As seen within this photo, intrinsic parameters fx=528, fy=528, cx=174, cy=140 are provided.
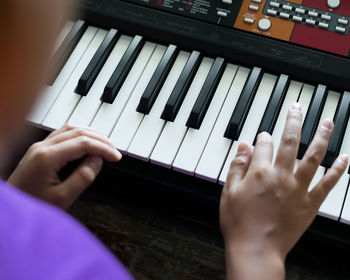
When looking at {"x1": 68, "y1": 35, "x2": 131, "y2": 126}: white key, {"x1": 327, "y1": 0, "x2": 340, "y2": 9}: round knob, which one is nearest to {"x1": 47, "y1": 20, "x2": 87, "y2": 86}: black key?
{"x1": 68, "y1": 35, "x2": 131, "y2": 126}: white key

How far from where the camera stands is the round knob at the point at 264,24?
51.9 inches

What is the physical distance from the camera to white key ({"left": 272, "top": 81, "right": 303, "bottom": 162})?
1.20 metres

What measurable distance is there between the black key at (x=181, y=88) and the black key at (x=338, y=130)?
36 centimetres

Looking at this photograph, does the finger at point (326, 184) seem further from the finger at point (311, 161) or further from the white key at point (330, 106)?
the white key at point (330, 106)

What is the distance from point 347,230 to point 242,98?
1.24 feet

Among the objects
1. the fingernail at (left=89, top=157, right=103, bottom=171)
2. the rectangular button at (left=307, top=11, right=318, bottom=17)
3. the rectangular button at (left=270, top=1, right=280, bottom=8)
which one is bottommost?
the fingernail at (left=89, top=157, right=103, bottom=171)

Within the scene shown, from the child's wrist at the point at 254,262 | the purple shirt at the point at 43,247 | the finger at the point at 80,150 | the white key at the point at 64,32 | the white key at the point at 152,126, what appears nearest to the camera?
the purple shirt at the point at 43,247

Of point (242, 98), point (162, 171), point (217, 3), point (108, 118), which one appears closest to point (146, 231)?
point (162, 171)

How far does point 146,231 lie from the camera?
1.32 meters

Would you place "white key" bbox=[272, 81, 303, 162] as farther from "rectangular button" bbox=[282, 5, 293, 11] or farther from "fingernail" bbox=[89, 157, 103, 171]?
"fingernail" bbox=[89, 157, 103, 171]

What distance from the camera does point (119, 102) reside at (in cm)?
128

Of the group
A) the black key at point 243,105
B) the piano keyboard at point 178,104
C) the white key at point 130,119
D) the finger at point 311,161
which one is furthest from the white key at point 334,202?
the white key at point 130,119

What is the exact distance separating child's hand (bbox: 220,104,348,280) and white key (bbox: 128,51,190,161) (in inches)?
9.7

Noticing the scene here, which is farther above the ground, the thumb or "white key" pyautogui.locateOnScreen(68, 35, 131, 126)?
"white key" pyautogui.locateOnScreen(68, 35, 131, 126)
